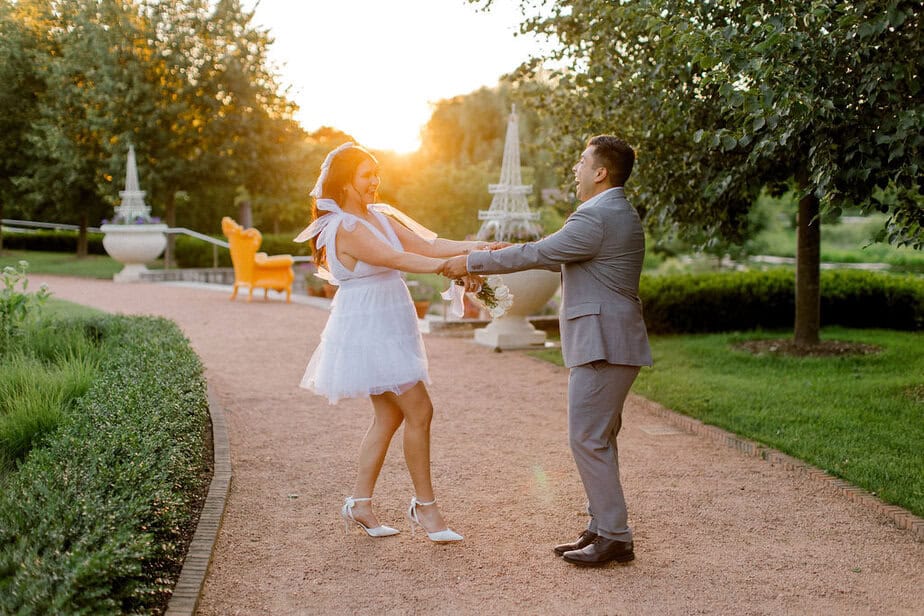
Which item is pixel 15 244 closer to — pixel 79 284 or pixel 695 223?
pixel 79 284

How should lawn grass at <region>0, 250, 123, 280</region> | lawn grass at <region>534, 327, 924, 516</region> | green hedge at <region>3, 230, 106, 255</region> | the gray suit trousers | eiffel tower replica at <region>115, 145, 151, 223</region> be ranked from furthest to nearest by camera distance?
green hedge at <region>3, 230, 106, 255</region> < lawn grass at <region>0, 250, 123, 280</region> < eiffel tower replica at <region>115, 145, 151, 223</region> < lawn grass at <region>534, 327, 924, 516</region> < the gray suit trousers

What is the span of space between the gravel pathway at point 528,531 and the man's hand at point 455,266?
1.26 m

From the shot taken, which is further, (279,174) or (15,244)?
(15,244)

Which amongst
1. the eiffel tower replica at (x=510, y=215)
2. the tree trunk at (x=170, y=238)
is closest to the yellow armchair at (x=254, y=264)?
the eiffel tower replica at (x=510, y=215)

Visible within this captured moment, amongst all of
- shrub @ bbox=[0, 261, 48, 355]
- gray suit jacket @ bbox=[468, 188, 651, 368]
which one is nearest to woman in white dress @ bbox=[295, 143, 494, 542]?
gray suit jacket @ bbox=[468, 188, 651, 368]

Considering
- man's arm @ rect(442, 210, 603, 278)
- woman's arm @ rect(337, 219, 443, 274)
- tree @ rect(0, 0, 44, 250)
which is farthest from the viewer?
tree @ rect(0, 0, 44, 250)

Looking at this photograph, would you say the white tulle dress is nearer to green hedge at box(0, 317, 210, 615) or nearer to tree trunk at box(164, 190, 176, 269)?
green hedge at box(0, 317, 210, 615)

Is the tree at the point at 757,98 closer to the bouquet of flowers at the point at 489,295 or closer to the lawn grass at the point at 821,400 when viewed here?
the lawn grass at the point at 821,400

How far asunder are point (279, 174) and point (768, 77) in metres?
19.4

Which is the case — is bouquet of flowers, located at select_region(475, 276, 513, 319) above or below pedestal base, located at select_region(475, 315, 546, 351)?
above

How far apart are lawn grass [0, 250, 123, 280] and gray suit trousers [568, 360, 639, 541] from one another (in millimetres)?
17192

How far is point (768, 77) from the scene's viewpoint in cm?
516

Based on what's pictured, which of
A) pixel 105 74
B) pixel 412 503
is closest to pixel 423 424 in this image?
pixel 412 503

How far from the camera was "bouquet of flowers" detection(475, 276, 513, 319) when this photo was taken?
454cm
